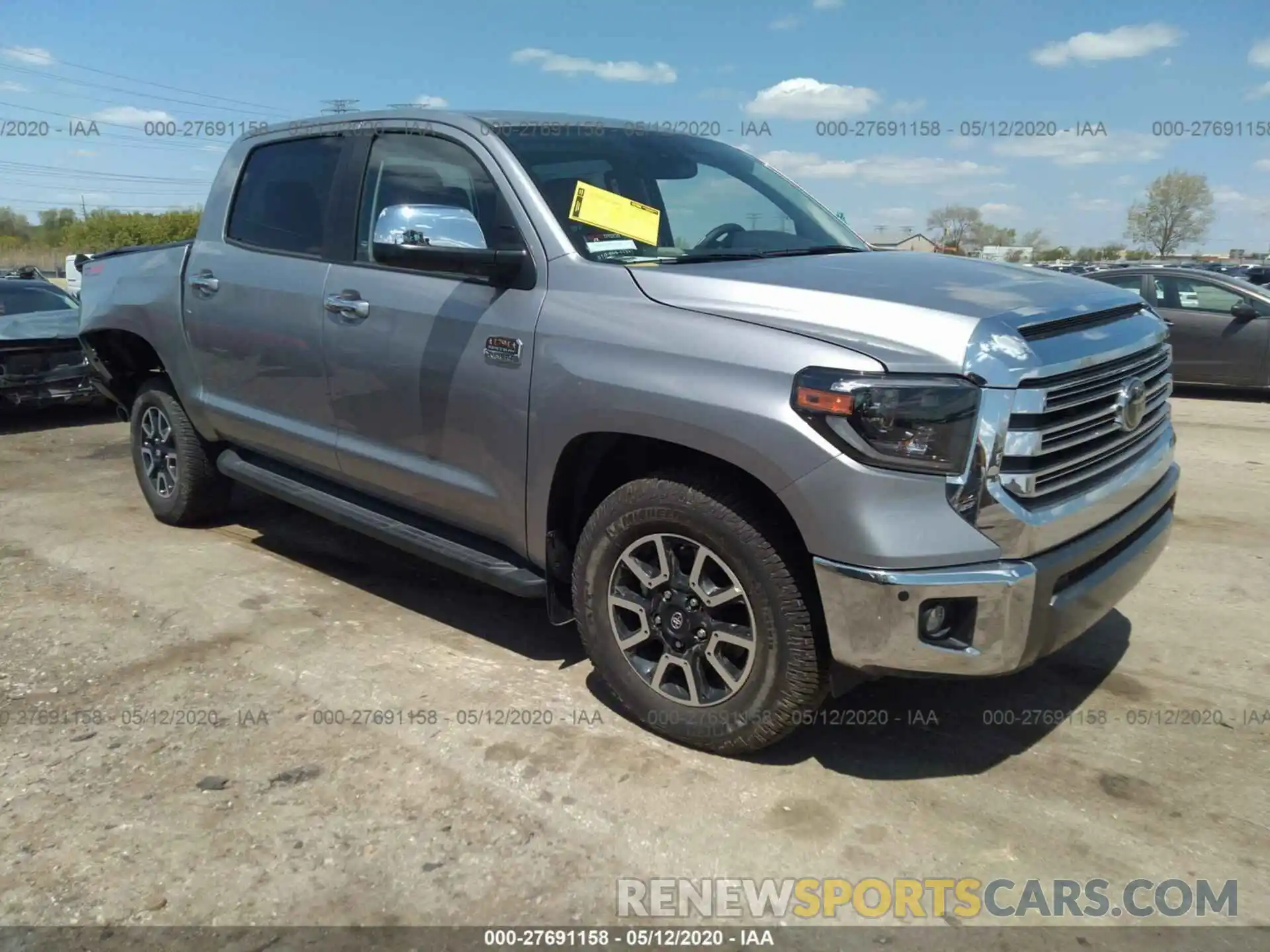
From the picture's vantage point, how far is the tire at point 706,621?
2777 millimetres

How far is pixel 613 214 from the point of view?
3.40 meters

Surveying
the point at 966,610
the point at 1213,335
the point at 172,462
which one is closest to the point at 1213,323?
the point at 1213,335

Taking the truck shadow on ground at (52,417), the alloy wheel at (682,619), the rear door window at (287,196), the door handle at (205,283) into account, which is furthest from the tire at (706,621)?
the truck shadow on ground at (52,417)

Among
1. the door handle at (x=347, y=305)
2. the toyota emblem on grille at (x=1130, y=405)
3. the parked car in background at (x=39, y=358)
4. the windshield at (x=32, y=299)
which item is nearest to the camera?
the toyota emblem on grille at (x=1130, y=405)

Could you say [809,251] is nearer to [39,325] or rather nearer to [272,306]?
[272,306]

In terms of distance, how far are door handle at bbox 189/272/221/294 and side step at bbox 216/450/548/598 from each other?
826mm

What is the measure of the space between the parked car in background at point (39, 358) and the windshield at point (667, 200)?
6343 mm

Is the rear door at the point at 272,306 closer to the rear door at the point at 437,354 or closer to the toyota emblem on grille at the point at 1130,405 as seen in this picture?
the rear door at the point at 437,354

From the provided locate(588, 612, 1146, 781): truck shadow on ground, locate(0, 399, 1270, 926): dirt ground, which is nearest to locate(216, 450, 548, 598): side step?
locate(0, 399, 1270, 926): dirt ground

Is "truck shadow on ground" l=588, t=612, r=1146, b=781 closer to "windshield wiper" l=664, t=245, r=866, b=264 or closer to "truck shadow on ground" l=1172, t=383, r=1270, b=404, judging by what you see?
"windshield wiper" l=664, t=245, r=866, b=264

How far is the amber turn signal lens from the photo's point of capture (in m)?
2.54

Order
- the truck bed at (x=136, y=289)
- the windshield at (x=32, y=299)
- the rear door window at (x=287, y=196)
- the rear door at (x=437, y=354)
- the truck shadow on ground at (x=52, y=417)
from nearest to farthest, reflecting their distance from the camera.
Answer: the rear door at (x=437, y=354), the rear door window at (x=287, y=196), the truck bed at (x=136, y=289), the truck shadow on ground at (x=52, y=417), the windshield at (x=32, y=299)

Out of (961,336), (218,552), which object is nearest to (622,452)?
(961,336)

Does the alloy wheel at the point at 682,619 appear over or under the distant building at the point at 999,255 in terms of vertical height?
under
